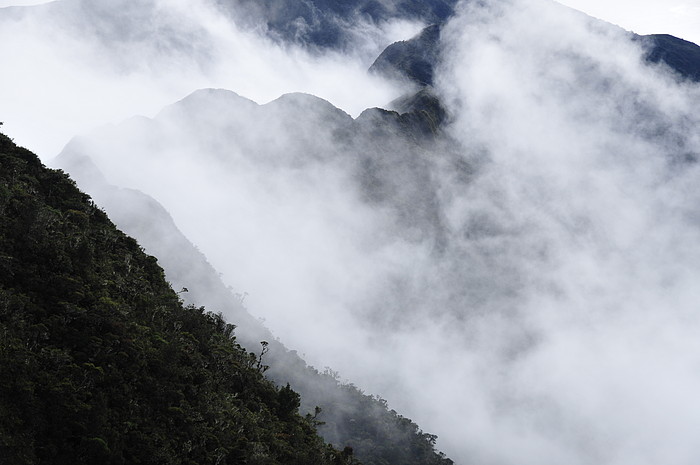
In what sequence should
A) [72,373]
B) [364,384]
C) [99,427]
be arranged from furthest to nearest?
[364,384]
[72,373]
[99,427]

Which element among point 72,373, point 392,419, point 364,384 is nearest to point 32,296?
point 72,373

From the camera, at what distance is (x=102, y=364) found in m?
24.2

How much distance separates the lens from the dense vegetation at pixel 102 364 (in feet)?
68.0

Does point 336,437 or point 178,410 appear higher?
point 336,437

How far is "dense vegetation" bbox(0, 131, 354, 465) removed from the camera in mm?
20719

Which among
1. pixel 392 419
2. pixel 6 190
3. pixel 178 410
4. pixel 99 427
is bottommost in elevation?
pixel 99 427

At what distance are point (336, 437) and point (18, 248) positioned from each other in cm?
8439

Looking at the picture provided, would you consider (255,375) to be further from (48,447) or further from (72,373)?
(48,447)

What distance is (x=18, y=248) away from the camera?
89.5ft

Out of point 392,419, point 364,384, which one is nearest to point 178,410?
point 392,419

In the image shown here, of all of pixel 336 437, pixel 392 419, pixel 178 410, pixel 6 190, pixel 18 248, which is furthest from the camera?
pixel 392 419

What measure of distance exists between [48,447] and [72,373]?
3.52 meters

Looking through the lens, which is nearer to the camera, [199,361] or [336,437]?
[199,361]

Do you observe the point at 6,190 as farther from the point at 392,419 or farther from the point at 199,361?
the point at 392,419
